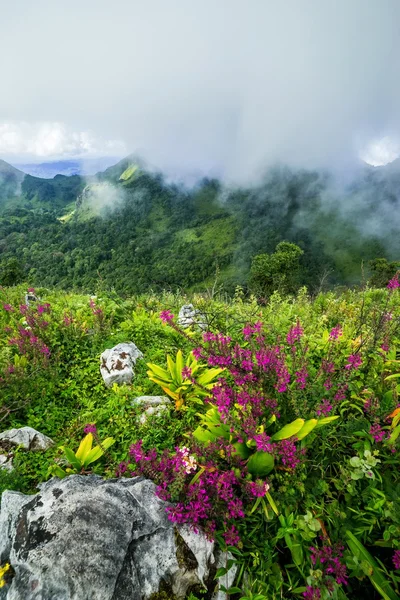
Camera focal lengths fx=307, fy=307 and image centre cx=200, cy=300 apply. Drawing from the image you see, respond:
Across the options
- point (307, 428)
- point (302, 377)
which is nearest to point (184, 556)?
point (307, 428)

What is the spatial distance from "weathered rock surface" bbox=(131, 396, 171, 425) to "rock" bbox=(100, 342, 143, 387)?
0.56 meters

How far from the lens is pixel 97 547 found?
2.31m

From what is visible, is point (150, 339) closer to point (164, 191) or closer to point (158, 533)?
point (158, 533)

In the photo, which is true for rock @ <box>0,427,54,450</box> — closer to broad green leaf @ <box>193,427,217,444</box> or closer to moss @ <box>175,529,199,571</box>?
broad green leaf @ <box>193,427,217,444</box>

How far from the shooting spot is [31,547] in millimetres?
2232

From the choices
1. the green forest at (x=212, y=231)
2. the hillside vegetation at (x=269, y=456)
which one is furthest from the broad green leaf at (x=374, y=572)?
the green forest at (x=212, y=231)

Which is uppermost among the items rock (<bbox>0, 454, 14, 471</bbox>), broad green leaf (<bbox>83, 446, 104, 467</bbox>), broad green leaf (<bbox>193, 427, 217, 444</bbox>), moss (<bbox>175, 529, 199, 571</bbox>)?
broad green leaf (<bbox>193, 427, 217, 444</bbox>)

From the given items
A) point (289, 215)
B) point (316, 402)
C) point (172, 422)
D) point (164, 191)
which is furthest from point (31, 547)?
point (164, 191)

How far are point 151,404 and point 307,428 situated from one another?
2348 mm

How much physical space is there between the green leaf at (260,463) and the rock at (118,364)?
105 inches

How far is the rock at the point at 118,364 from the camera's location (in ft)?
15.8

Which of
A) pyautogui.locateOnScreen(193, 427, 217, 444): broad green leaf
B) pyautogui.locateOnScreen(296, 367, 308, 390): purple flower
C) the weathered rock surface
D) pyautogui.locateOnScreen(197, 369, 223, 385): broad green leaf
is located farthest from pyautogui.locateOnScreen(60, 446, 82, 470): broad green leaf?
pyautogui.locateOnScreen(296, 367, 308, 390): purple flower

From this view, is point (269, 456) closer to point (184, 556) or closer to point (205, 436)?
point (205, 436)

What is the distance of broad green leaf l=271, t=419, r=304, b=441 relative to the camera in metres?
2.56
